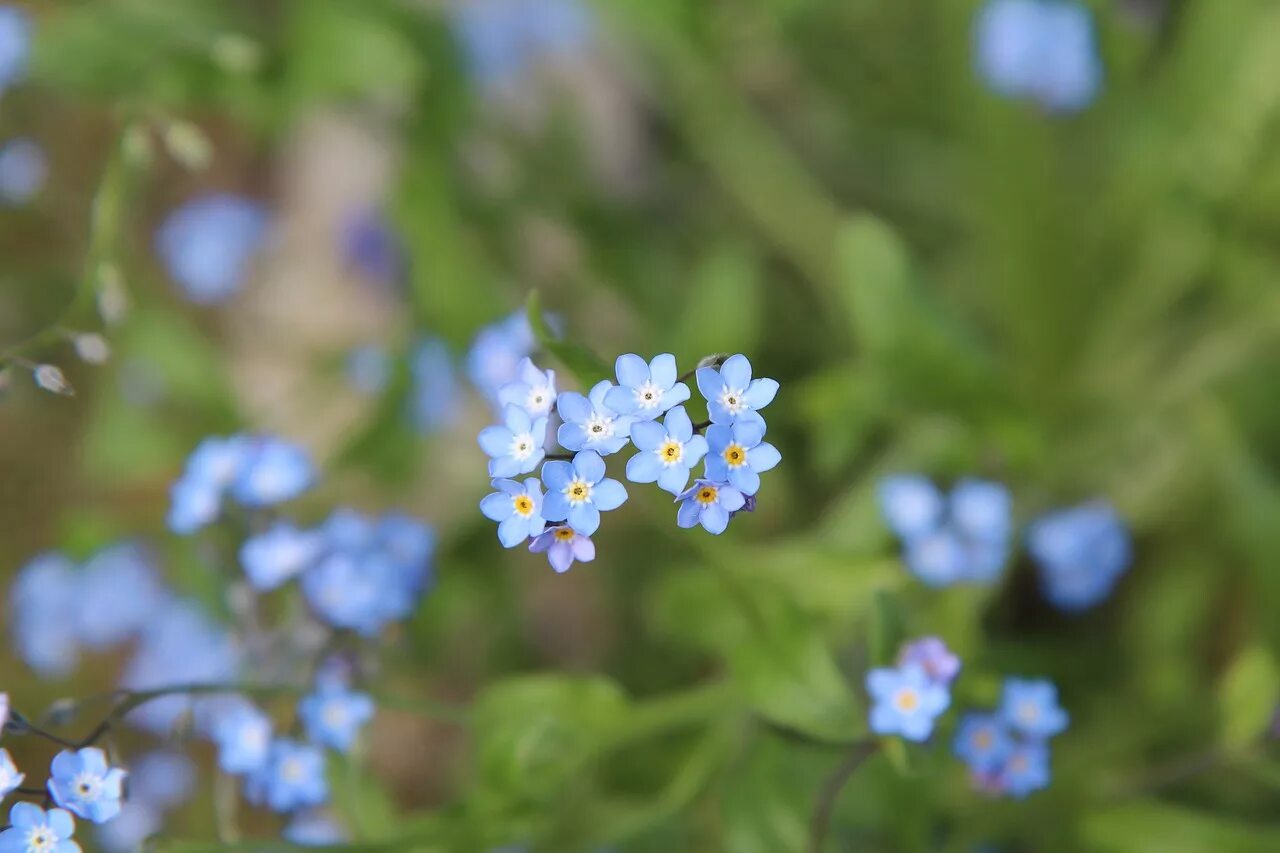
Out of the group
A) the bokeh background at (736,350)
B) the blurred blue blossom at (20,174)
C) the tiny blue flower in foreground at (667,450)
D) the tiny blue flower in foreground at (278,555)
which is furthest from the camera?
the blurred blue blossom at (20,174)

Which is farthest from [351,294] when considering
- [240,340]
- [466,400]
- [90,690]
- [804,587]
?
[804,587]

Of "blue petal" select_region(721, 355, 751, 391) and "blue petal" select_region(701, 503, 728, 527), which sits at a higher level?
"blue petal" select_region(721, 355, 751, 391)

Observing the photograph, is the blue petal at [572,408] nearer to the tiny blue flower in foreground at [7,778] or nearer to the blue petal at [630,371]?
the blue petal at [630,371]

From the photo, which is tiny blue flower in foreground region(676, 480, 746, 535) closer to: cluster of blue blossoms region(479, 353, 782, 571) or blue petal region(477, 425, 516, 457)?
cluster of blue blossoms region(479, 353, 782, 571)

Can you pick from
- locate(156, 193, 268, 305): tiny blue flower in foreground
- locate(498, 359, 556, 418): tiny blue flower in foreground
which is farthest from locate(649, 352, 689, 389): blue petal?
locate(156, 193, 268, 305): tiny blue flower in foreground

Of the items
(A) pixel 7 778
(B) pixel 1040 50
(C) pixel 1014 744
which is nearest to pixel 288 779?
(A) pixel 7 778

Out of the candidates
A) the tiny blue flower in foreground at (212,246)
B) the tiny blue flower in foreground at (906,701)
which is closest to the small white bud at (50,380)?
the tiny blue flower in foreground at (906,701)

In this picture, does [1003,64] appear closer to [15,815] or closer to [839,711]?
[839,711]
